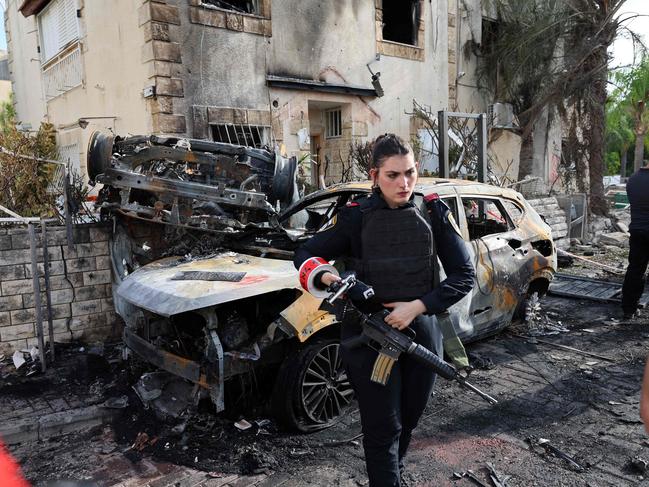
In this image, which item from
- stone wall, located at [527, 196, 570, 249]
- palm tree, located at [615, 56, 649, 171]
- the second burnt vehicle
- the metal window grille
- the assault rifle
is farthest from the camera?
palm tree, located at [615, 56, 649, 171]

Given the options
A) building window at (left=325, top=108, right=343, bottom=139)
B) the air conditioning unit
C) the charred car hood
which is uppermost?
the air conditioning unit

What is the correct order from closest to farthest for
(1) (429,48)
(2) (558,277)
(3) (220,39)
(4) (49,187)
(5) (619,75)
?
(4) (49,187), (2) (558,277), (3) (220,39), (1) (429,48), (5) (619,75)

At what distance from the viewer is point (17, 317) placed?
4844mm

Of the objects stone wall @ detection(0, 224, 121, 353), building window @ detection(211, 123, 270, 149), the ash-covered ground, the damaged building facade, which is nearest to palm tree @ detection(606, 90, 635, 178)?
the damaged building facade

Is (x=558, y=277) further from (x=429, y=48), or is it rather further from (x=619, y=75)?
(x=619, y=75)

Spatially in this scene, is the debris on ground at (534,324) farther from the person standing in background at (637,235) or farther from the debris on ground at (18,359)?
the debris on ground at (18,359)

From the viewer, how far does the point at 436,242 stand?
2.43 metres

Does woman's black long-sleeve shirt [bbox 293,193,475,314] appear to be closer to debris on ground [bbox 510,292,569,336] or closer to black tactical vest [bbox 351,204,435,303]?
black tactical vest [bbox 351,204,435,303]

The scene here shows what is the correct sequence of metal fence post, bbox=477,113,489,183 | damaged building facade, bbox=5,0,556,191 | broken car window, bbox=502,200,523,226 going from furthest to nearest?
damaged building facade, bbox=5,0,556,191, metal fence post, bbox=477,113,489,183, broken car window, bbox=502,200,523,226

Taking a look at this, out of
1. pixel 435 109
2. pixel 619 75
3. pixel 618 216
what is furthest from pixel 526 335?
pixel 619 75

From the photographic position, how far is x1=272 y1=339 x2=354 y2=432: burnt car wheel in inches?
129

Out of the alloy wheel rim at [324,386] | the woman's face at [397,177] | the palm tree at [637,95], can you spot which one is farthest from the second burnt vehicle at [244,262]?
the palm tree at [637,95]

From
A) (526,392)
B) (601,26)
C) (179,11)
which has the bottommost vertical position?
(526,392)

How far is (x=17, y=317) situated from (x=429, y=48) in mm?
10492
